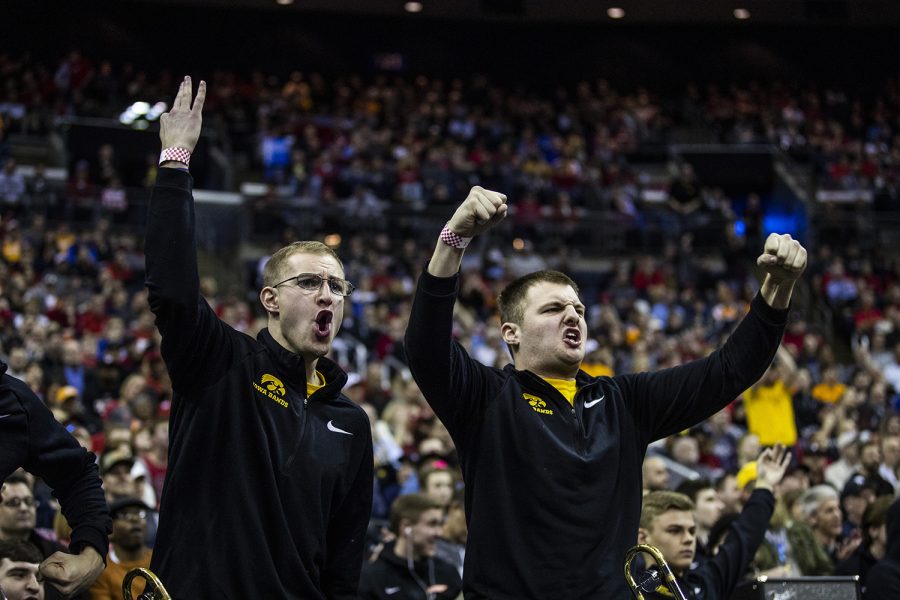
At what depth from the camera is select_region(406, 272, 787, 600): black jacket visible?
3.55 m

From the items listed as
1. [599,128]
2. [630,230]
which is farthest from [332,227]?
[599,128]

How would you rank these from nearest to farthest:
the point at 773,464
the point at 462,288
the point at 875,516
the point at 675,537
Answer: the point at 773,464 → the point at 675,537 → the point at 875,516 → the point at 462,288

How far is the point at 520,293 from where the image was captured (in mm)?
4035

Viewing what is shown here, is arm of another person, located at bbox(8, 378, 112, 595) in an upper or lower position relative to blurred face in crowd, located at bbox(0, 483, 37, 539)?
upper

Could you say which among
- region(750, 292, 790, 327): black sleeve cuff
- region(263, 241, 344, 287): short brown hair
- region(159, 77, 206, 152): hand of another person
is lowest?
region(750, 292, 790, 327): black sleeve cuff

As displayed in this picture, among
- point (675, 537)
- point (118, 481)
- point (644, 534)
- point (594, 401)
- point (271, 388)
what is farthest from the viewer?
point (118, 481)

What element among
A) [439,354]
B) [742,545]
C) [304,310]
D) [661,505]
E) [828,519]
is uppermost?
[304,310]

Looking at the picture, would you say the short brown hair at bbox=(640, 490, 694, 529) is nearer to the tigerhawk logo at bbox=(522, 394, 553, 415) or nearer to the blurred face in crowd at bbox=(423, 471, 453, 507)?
the tigerhawk logo at bbox=(522, 394, 553, 415)

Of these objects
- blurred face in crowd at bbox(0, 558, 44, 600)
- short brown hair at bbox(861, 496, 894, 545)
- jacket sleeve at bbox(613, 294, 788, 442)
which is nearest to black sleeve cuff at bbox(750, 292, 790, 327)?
jacket sleeve at bbox(613, 294, 788, 442)

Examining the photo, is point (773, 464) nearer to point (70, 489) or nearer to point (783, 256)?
point (783, 256)

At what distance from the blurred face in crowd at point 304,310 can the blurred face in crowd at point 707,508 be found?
12.1 ft

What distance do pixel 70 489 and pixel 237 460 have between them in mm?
506

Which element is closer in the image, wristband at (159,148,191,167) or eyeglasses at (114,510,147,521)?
wristband at (159,148,191,167)

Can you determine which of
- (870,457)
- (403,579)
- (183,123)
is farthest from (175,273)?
(870,457)
